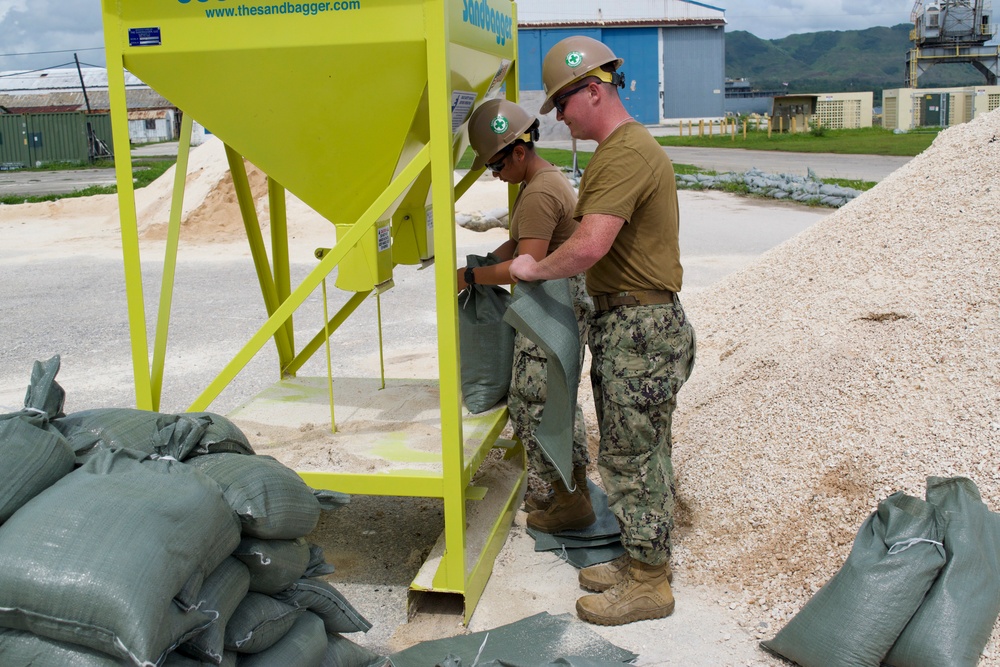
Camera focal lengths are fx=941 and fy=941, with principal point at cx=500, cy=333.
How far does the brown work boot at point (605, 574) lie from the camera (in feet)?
11.9

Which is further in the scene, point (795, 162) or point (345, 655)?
point (795, 162)

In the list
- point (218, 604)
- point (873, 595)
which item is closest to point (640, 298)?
point (873, 595)

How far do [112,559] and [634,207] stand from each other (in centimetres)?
194

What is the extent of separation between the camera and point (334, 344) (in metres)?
7.67

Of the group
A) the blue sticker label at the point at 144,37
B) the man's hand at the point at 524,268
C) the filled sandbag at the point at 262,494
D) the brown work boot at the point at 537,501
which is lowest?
the brown work boot at the point at 537,501

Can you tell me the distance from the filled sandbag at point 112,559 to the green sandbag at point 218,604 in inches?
2.0

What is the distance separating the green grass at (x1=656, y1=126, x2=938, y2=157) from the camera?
82.5 ft

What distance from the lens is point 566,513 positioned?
4117 millimetres

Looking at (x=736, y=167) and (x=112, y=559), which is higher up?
(x=736, y=167)

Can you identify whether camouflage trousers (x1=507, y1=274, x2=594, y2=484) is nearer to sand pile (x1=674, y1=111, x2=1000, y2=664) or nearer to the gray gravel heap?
sand pile (x1=674, y1=111, x2=1000, y2=664)

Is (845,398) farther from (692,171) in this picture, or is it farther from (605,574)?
(692,171)

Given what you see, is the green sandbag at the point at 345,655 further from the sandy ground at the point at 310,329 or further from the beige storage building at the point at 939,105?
the beige storage building at the point at 939,105

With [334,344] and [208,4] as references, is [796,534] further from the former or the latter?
[334,344]

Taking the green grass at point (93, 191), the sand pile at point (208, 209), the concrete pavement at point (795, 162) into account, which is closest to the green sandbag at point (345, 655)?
the sand pile at point (208, 209)
